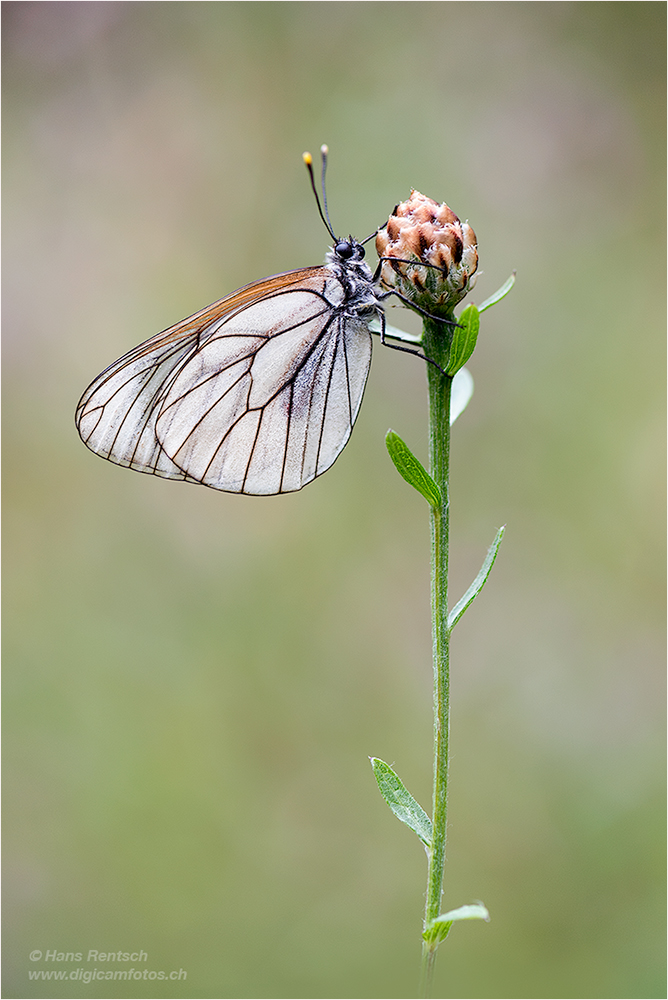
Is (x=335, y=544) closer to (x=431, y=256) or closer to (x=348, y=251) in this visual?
(x=348, y=251)

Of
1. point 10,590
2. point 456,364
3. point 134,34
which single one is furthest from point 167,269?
point 456,364

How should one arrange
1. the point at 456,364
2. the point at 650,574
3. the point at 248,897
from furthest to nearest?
the point at 650,574 → the point at 248,897 → the point at 456,364

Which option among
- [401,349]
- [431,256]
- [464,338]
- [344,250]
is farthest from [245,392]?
[464,338]

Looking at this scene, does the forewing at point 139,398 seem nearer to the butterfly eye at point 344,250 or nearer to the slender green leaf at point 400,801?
the butterfly eye at point 344,250

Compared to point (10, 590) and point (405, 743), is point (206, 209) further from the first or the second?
point (405, 743)

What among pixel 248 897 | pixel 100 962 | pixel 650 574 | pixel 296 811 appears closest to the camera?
pixel 100 962

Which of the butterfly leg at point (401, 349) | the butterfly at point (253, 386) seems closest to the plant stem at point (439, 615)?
the butterfly leg at point (401, 349)

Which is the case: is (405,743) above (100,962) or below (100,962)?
above
